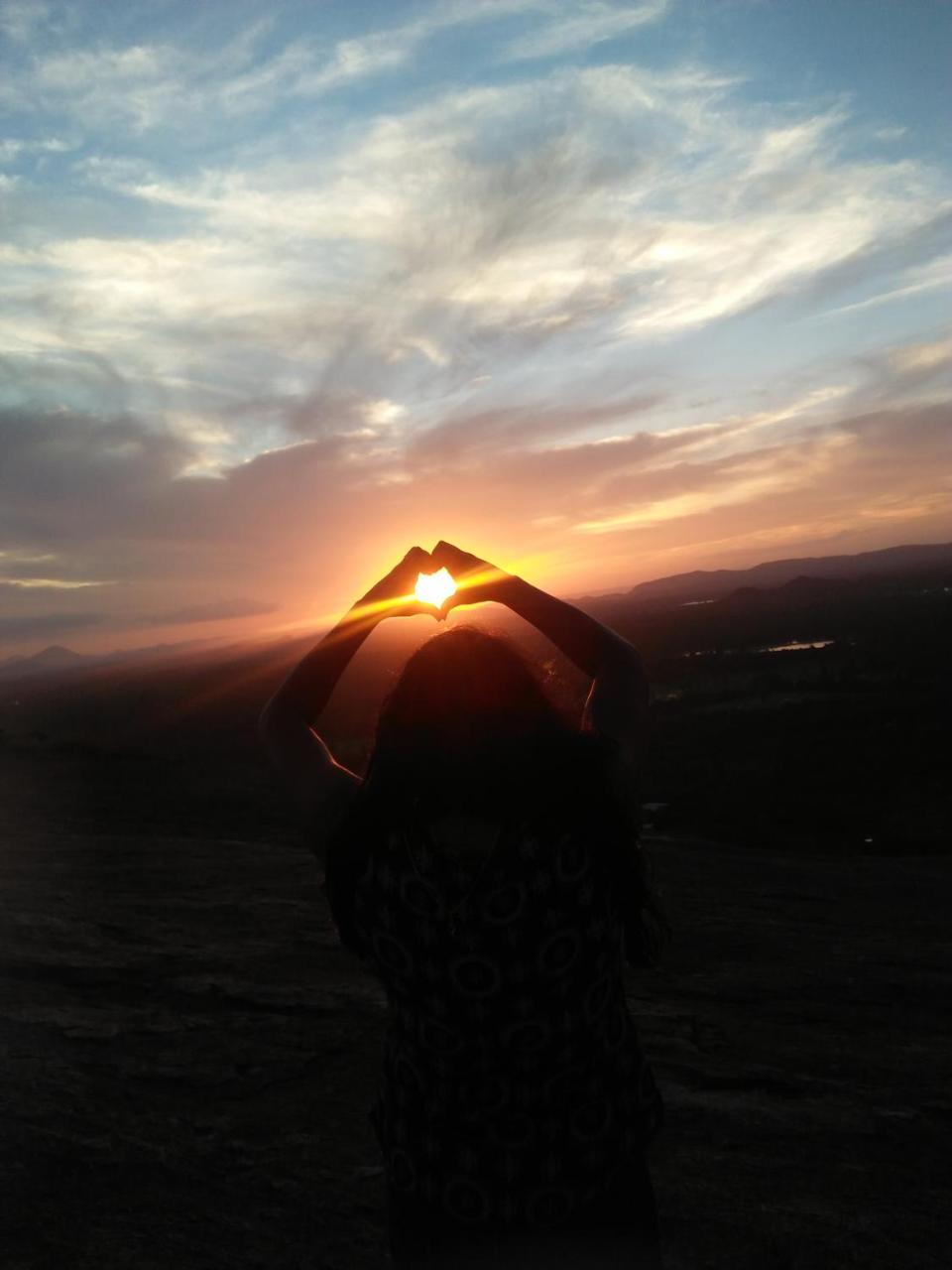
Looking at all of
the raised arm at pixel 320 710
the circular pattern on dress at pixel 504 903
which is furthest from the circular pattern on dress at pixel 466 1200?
the raised arm at pixel 320 710

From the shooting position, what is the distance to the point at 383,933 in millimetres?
1613

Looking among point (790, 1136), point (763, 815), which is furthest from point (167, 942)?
point (763, 815)

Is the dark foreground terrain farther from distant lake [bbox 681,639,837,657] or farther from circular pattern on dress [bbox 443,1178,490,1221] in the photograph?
distant lake [bbox 681,639,837,657]

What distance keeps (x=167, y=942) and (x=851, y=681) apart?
173 feet

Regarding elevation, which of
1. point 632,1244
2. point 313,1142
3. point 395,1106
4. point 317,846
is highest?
point 317,846

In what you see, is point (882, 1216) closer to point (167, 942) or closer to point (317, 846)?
point (317, 846)

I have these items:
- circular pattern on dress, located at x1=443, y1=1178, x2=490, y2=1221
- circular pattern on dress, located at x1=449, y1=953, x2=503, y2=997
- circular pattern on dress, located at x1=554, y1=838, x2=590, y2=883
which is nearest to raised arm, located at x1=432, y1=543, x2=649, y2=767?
circular pattern on dress, located at x1=554, y1=838, x2=590, y2=883

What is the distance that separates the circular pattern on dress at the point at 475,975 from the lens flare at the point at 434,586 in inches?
30.3

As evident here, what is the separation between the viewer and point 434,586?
2.00 meters

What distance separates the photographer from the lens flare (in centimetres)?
196

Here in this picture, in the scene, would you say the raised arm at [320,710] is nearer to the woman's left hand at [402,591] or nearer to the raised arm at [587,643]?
the woman's left hand at [402,591]

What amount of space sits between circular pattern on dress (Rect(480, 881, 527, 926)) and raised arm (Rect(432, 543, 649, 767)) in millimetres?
367

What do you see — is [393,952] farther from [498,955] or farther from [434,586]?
[434,586]

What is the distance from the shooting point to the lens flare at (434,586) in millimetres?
1956
